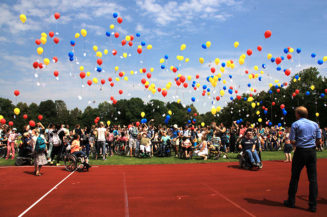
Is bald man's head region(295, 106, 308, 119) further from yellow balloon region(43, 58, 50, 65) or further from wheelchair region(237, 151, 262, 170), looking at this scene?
yellow balloon region(43, 58, 50, 65)

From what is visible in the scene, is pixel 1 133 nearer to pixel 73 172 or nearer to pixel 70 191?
pixel 73 172

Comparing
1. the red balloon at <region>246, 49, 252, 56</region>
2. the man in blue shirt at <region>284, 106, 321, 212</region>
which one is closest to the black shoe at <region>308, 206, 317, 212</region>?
the man in blue shirt at <region>284, 106, 321, 212</region>

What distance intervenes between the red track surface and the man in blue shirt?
0.30 metres

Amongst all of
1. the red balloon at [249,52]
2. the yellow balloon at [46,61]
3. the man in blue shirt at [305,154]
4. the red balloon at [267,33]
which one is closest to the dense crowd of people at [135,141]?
the yellow balloon at [46,61]

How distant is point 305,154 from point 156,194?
132 inches

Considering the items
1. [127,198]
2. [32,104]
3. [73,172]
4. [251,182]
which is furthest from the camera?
[32,104]

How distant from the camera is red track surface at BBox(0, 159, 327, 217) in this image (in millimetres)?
4820

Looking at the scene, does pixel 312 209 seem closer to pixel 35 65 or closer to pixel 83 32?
pixel 83 32

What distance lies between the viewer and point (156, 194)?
20.2 ft

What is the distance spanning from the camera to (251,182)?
294 inches

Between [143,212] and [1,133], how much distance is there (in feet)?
44.9

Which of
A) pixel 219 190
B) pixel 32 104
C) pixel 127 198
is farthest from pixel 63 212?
pixel 32 104

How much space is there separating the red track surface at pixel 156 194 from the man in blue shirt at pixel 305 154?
300mm

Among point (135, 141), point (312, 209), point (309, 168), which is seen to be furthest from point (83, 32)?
point (312, 209)
